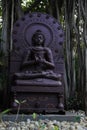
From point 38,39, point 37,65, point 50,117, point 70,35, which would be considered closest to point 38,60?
point 37,65

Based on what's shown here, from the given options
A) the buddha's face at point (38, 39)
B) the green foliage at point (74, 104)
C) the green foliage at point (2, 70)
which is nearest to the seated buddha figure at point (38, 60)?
the buddha's face at point (38, 39)

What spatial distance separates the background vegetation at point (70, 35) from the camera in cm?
547

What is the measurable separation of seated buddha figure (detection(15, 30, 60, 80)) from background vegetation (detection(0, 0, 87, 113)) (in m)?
0.77

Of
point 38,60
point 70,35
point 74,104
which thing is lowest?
point 74,104

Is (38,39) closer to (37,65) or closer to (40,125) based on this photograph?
(37,65)

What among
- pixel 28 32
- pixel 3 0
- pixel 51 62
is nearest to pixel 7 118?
pixel 51 62

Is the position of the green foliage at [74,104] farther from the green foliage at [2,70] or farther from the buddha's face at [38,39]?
the buddha's face at [38,39]

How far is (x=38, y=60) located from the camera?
4.69 metres

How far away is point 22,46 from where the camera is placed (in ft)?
16.1

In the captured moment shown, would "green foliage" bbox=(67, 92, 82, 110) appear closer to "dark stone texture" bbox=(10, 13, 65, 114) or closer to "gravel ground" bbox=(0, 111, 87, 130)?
"dark stone texture" bbox=(10, 13, 65, 114)

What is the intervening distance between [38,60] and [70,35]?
1.33 meters

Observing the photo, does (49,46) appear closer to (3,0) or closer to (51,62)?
(51,62)

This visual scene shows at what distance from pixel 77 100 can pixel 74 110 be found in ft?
0.73

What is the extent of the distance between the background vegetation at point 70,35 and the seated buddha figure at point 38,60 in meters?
0.77
